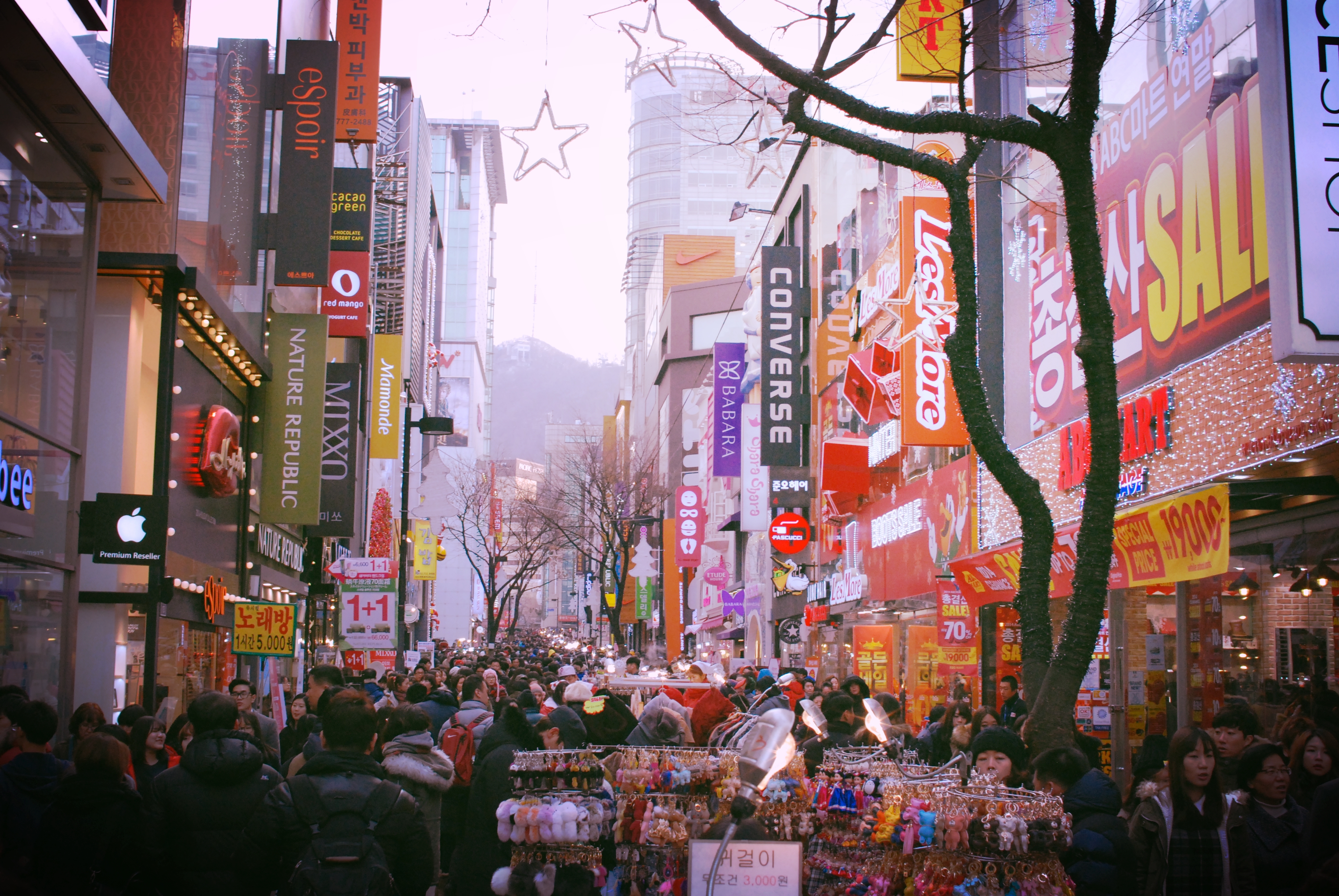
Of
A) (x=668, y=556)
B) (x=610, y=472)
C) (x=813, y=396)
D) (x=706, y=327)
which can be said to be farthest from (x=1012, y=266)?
(x=706, y=327)

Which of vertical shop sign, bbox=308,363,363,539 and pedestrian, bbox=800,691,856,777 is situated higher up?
vertical shop sign, bbox=308,363,363,539

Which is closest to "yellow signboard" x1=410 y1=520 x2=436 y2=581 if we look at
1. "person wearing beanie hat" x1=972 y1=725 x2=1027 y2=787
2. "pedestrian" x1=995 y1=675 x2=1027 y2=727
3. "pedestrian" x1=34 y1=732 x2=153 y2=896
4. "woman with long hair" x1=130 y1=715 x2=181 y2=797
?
"pedestrian" x1=995 y1=675 x2=1027 y2=727

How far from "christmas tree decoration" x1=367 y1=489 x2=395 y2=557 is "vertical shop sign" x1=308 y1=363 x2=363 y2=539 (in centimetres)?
1543

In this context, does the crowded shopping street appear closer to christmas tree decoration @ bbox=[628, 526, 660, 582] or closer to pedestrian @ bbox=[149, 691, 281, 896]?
pedestrian @ bbox=[149, 691, 281, 896]

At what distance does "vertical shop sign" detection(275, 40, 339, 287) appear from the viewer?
1881 centimetres

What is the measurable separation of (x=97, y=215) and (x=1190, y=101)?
10594 millimetres

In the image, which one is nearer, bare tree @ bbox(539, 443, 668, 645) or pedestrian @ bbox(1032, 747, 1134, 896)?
pedestrian @ bbox(1032, 747, 1134, 896)

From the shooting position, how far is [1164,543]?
34.2 ft

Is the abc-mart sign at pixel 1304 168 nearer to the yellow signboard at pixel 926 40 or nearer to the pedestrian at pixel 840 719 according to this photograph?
the pedestrian at pixel 840 719

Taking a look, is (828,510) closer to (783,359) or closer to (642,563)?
(783,359)

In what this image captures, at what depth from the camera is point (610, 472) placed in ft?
159

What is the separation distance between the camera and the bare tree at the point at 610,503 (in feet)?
153

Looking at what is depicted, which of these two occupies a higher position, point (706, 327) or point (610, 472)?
point (706, 327)

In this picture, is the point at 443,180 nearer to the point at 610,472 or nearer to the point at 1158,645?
the point at 610,472
